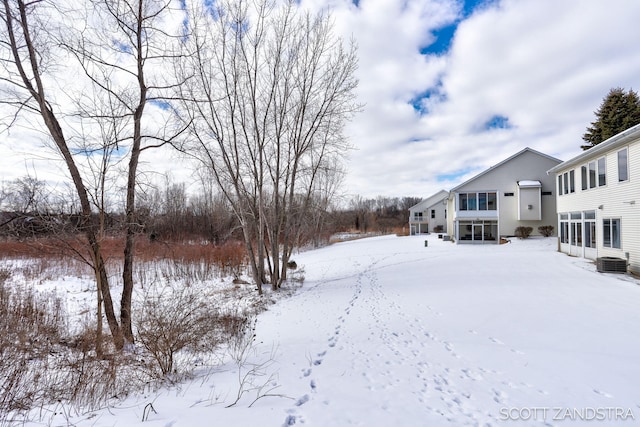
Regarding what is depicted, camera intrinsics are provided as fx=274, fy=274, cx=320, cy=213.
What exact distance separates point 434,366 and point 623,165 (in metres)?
13.6

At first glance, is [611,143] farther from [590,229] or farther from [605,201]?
[590,229]

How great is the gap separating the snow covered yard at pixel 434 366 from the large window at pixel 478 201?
651 inches

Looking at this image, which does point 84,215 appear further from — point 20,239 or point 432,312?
point 432,312

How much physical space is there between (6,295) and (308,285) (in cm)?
987

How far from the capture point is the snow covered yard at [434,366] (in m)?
3.13

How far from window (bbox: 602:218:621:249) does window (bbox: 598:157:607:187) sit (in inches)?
69.5

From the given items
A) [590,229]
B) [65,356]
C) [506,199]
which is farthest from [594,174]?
[65,356]

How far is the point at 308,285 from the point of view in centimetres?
1227

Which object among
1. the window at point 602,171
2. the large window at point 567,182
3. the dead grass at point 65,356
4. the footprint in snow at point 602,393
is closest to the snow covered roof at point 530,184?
the large window at point 567,182

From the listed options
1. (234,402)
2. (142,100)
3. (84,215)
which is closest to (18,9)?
(142,100)

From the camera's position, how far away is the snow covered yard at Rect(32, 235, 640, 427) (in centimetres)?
313

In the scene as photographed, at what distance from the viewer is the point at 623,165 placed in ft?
37.3

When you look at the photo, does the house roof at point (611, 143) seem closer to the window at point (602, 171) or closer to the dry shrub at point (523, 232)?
the window at point (602, 171)

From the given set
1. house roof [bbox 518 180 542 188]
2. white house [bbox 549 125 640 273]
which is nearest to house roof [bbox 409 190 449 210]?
house roof [bbox 518 180 542 188]
